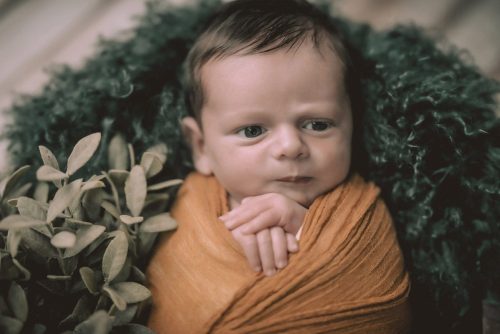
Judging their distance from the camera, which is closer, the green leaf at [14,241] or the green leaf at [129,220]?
the green leaf at [14,241]

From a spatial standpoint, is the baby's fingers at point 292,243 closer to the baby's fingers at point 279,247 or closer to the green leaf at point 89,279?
the baby's fingers at point 279,247

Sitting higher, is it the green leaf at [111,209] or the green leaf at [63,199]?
the green leaf at [63,199]

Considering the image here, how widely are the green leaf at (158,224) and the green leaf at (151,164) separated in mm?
86

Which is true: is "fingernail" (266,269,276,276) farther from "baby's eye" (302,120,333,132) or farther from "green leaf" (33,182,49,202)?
"green leaf" (33,182,49,202)

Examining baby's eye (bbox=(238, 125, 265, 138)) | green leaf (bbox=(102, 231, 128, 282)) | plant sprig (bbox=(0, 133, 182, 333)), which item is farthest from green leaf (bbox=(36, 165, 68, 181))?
baby's eye (bbox=(238, 125, 265, 138))

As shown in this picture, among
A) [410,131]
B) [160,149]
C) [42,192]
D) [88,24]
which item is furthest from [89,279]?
[88,24]

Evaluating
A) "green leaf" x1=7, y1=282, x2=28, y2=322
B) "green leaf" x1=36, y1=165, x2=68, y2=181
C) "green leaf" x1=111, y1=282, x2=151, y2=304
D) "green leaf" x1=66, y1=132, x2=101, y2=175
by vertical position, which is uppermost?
"green leaf" x1=66, y1=132, x2=101, y2=175

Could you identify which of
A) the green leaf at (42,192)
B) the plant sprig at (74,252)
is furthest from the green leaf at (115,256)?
the green leaf at (42,192)

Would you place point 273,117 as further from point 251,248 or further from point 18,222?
point 18,222

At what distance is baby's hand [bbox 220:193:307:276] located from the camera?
827mm

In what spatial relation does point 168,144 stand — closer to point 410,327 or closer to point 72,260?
point 72,260

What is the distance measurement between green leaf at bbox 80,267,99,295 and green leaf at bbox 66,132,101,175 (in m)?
0.16

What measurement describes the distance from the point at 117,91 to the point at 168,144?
0.17 m

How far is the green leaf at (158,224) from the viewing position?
889mm
